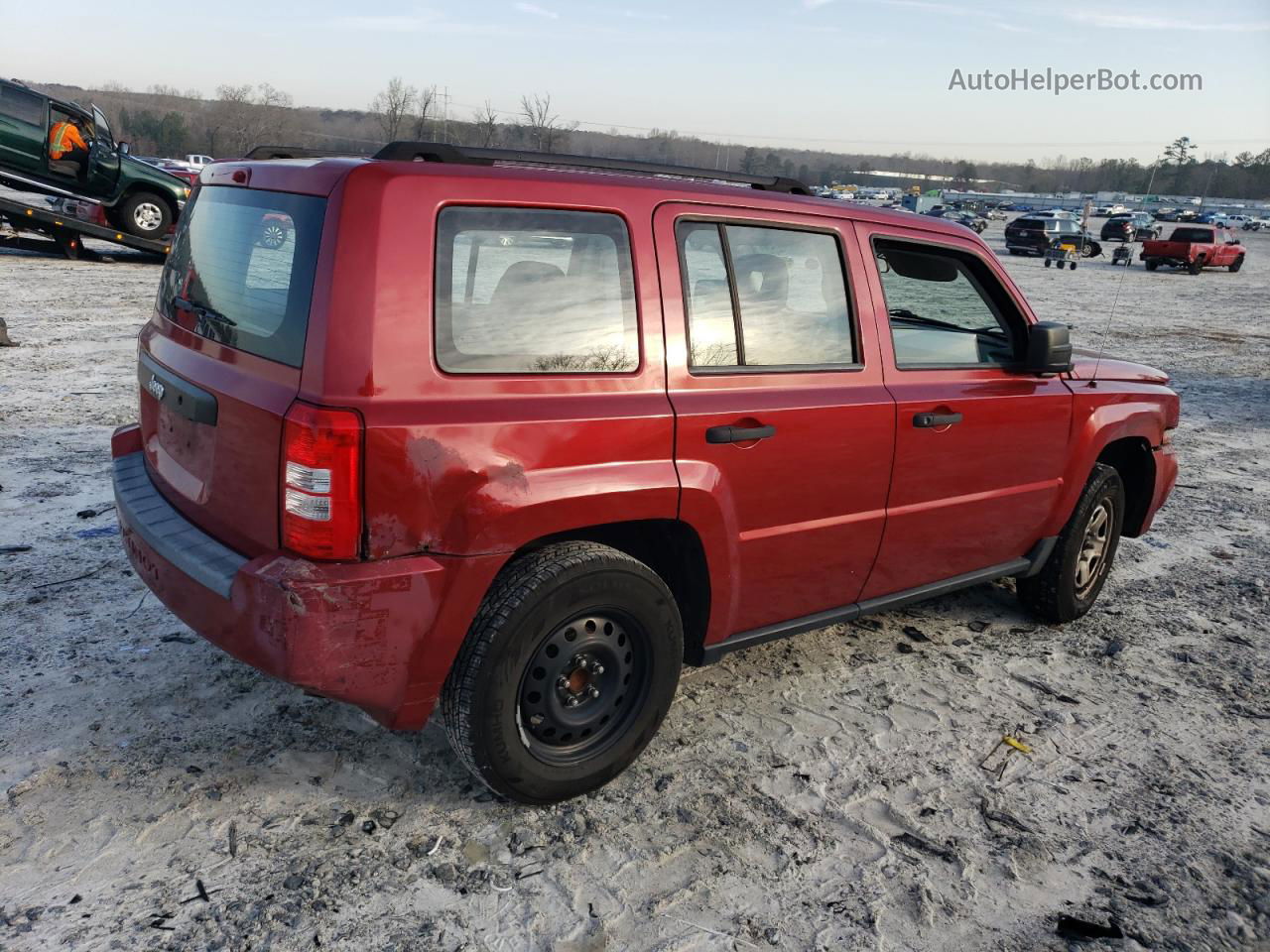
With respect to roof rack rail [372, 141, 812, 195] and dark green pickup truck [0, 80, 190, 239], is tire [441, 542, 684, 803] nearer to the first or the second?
roof rack rail [372, 141, 812, 195]

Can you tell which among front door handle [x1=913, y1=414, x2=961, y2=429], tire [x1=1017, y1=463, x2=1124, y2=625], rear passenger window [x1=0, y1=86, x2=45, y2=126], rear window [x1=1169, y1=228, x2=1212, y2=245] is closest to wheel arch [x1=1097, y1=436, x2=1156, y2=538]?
tire [x1=1017, y1=463, x2=1124, y2=625]

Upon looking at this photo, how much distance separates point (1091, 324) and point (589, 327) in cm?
1600

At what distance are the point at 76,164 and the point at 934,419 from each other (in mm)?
17470

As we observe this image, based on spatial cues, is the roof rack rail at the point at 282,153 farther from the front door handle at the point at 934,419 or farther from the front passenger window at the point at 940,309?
the front door handle at the point at 934,419

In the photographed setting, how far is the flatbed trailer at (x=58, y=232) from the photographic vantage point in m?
15.9

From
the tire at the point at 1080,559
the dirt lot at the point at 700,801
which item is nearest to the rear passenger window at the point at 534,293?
the dirt lot at the point at 700,801

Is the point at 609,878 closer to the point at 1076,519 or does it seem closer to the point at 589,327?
the point at 589,327

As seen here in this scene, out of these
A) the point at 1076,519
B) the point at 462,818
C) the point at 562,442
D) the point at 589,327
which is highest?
the point at 589,327

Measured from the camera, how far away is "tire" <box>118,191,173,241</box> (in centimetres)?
1706

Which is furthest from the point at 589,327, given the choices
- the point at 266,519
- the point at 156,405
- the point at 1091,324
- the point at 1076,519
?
the point at 1091,324

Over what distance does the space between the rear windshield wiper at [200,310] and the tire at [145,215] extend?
637 inches

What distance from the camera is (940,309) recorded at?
4.21 meters

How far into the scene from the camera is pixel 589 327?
288 centimetres

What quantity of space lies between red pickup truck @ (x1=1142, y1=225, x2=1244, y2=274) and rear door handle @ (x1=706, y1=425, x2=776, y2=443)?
32856 millimetres
